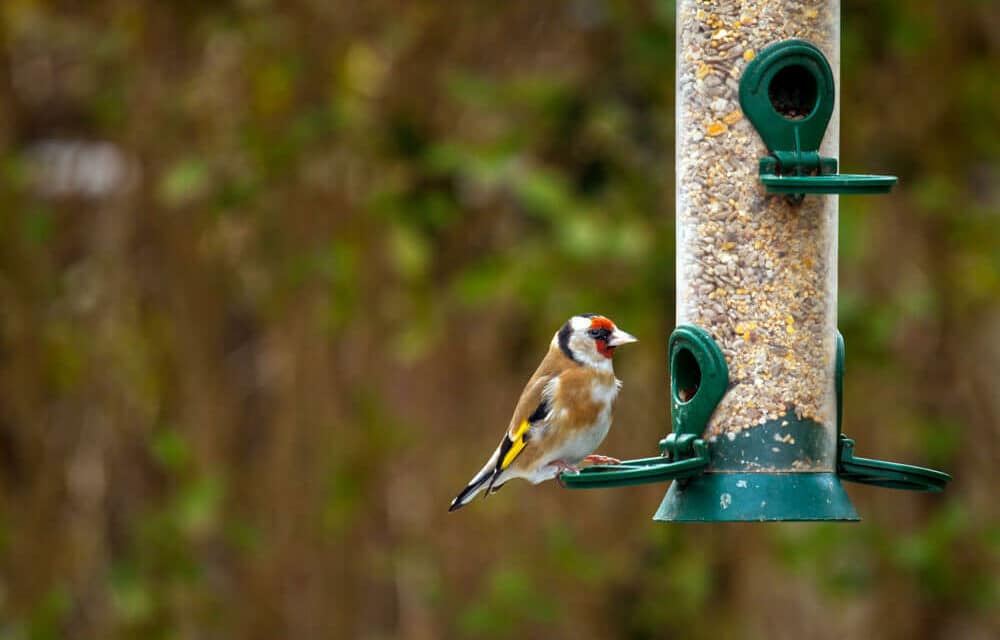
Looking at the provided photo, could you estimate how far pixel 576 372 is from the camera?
5.53 metres

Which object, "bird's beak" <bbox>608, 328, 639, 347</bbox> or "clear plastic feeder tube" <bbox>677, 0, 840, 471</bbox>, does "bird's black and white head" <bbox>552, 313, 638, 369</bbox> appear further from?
"clear plastic feeder tube" <bbox>677, 0, 840, 471</bbox>

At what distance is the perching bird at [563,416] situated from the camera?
536cm

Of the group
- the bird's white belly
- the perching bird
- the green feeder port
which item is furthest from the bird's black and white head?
the green feeder port

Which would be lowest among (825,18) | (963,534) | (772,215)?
(963,534)

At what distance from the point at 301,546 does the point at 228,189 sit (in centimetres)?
207

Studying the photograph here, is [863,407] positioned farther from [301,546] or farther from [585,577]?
[301,546]

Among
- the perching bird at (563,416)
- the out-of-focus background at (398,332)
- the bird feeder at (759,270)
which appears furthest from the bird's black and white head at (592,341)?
the out-of-focus background at (398,332)

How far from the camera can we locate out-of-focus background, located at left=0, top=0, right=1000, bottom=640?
8.75m

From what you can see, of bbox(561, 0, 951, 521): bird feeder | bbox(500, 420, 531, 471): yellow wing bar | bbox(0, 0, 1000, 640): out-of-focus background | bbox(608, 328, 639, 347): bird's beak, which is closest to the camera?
bbox(561, 0, 951, 521): bird feeder

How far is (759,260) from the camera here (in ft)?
17.0

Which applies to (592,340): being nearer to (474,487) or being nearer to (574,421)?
Result: (574,421)

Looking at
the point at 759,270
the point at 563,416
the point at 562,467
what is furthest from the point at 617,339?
the point at 759,270

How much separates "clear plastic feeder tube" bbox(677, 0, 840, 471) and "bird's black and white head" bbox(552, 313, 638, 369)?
40 centimetres

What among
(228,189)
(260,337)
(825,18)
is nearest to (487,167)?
(228,189)
